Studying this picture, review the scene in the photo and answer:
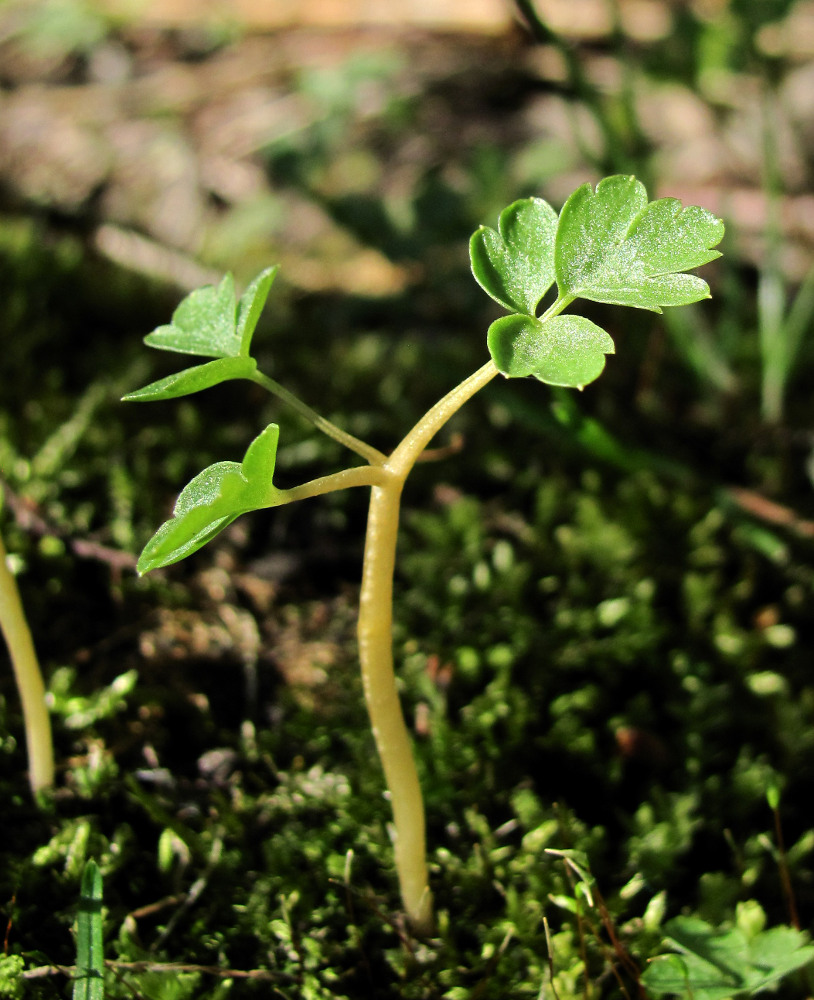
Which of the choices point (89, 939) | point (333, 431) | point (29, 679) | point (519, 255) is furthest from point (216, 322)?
point (89, 939)

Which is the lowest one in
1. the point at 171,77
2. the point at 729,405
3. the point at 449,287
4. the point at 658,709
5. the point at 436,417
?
the point at 658,709

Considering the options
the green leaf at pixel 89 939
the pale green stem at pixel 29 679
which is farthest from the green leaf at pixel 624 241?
the green leaf at pixel 89 939

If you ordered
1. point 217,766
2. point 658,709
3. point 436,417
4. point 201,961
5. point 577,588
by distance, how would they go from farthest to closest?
point 577,588, point 658,709, point 217,766, point 201,961, point 436,417

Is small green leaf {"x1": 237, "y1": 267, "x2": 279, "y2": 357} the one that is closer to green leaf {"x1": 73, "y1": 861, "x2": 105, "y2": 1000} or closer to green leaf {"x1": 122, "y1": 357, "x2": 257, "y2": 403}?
green leaf {"x1": 122, "y1": 357, "x2": 257, "y2": 403}

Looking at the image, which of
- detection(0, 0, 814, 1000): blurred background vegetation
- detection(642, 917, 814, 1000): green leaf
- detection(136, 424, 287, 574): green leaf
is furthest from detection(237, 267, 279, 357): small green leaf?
detection(642, 917, 814, 1000): green leaf

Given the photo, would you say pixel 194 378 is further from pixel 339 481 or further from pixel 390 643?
pixel 390 643

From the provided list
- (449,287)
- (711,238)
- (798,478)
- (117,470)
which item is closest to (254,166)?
(449,287)

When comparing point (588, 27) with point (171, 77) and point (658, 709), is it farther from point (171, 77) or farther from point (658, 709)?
point (658, 709)
